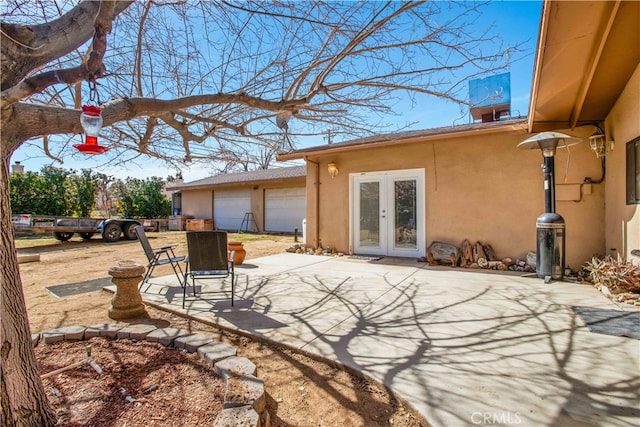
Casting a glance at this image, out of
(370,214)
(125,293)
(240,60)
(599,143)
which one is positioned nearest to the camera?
(125,293)

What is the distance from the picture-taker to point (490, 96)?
3797mm

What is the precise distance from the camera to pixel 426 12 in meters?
3.15

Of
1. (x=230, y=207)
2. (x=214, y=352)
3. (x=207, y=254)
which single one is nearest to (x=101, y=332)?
(x=214, y=352)

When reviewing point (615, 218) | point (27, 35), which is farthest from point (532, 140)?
point (27, 35)

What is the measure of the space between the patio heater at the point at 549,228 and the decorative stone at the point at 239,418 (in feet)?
17.4

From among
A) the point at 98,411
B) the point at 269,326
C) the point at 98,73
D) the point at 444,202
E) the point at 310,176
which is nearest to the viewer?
the point at 98,411

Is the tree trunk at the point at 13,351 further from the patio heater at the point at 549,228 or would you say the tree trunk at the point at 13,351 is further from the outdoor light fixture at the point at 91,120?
the patio heater at the point at 549,228

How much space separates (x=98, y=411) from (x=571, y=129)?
7.81 metres

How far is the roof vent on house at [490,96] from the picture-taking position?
163 inches

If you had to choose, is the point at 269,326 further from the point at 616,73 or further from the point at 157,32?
the point at 616,73

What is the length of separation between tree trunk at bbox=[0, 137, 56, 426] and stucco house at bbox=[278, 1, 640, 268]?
4.68m

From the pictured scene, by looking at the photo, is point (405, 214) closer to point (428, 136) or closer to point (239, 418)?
point (428, 136)

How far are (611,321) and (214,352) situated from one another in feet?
13.4

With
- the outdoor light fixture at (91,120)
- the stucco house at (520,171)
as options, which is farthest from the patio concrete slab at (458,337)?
the outdoor light fixture at (91,120)
